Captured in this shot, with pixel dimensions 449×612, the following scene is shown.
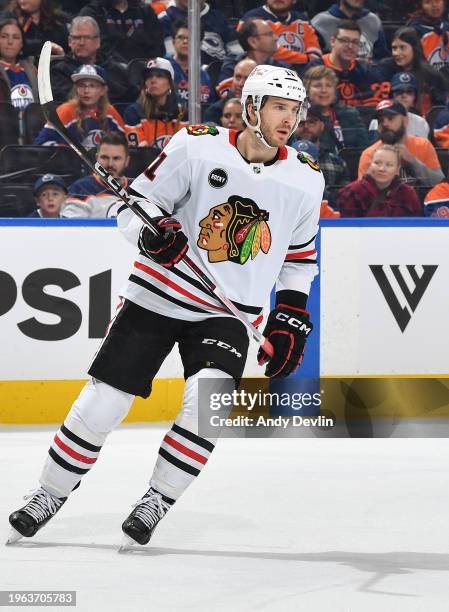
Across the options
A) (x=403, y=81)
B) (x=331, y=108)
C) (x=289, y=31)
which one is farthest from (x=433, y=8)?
(x=331, y=108)

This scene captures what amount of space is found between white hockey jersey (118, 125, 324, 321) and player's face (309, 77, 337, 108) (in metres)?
3.48

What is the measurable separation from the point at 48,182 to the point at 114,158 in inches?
14.6

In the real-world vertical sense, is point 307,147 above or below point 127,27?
below

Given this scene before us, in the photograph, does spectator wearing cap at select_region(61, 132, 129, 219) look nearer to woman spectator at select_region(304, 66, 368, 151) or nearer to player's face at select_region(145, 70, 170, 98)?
player's face at select_region(145, 70, 170, 98)

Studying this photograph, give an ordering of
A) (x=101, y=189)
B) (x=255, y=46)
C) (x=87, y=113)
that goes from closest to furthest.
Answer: (x=101, y=189)
(x=87, y=113)
(x=255, y=46)

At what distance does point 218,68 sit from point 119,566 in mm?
4343

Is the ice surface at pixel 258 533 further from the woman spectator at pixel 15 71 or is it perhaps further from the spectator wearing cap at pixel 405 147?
the woman spectator at pixel 15 71

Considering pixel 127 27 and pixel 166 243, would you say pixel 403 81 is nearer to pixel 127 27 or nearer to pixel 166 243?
pixel 127 27

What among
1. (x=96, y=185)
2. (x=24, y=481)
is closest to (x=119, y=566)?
(x=24, y=481)

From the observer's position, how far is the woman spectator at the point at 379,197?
588 cm

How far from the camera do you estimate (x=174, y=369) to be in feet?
16.6

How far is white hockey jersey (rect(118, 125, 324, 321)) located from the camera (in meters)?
2.90

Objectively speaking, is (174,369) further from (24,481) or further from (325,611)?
(325,611)

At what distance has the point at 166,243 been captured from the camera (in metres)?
2.77
